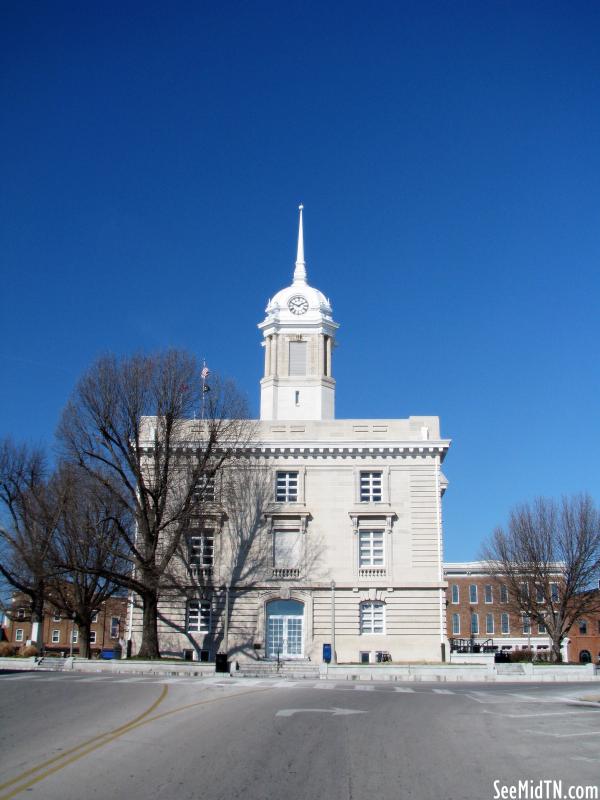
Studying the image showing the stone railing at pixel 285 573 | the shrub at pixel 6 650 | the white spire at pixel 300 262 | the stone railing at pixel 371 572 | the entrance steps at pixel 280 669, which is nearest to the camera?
the entrance steps at pixel 280 669

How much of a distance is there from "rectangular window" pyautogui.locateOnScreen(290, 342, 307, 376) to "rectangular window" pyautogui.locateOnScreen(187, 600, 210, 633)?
17893 mm

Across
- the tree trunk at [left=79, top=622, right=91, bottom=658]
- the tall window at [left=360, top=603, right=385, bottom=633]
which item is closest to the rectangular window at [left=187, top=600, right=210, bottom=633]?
the tree trunk at [left=79, top=622, right=91, bottom=658]

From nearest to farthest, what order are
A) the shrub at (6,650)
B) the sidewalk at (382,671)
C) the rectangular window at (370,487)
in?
the sidewalk at (382,671)
the shrub at (6,650)
the rectangular window at (370,487)

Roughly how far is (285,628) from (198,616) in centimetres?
473

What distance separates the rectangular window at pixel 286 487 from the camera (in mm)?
48750

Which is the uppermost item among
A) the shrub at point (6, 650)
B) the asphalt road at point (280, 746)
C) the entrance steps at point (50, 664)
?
the shrub at point (6, 650)

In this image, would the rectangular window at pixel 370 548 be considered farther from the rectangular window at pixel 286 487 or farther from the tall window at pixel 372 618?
the rectangular window at pixel 286 487

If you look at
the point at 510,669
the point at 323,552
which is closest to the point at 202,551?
the point at 323,552

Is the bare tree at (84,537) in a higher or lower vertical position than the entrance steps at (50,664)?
higher

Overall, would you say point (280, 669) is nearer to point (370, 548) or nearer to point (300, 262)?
point (370, 548)

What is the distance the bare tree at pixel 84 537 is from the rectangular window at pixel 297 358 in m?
15.8

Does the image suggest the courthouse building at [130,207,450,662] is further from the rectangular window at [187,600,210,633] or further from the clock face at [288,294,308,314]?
the clock face at [288,294,308,314]

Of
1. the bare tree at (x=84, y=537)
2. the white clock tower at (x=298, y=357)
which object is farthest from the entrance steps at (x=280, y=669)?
the white clock tower at (x=298, y=357)

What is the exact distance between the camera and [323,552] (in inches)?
1863
